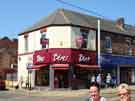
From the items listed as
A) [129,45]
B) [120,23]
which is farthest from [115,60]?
[120,23]

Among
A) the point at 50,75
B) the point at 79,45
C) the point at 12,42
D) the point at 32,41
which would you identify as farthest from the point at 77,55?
the point at 12,42

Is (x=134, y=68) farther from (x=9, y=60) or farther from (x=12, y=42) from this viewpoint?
(x=12, y=42)

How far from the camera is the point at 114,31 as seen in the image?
4281cm

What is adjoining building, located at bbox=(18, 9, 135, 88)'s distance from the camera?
124ft

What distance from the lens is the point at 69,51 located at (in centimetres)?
3734

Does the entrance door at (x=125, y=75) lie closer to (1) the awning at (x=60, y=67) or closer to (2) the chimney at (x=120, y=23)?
(2) the chimney at (x=120, y=23)

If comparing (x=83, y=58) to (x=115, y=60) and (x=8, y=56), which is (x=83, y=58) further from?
(x=8, y=56)

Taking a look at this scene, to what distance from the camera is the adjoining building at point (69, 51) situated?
37.7m

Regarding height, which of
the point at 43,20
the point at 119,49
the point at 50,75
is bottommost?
→ the point at 50,75

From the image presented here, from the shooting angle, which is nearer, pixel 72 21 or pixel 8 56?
pixel 72 21

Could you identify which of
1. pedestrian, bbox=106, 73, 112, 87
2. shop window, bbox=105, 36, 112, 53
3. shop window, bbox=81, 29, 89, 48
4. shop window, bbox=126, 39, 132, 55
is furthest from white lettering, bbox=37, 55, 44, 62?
shop window, bbox=126, 39, 132, 55

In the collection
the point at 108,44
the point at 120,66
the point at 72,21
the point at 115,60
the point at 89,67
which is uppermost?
the point at 72,21

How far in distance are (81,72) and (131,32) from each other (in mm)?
11042

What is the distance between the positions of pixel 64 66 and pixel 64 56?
1.00 meters
